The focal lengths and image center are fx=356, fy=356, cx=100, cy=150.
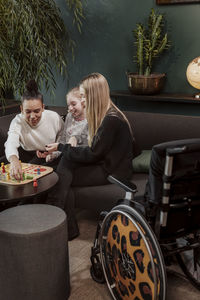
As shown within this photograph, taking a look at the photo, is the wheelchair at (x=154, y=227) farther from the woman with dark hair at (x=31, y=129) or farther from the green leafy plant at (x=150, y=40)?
the green leafy plant at (x=150, y=40)

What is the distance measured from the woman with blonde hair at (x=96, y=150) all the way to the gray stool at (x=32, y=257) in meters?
0.62

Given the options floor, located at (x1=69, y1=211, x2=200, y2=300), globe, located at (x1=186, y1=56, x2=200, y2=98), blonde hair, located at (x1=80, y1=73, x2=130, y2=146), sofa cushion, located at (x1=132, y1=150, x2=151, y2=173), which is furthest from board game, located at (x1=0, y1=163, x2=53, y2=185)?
globe, located at (x1=186, y1=56, x2=200, y2=98)

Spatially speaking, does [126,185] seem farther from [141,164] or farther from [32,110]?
[32,110]

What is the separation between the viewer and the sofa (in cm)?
250

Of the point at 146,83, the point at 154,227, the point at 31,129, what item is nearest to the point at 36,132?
the point at 31,129

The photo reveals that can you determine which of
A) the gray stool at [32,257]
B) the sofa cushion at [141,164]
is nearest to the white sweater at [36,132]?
the sofa cushion at [141,164]

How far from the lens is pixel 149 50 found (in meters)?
3.17

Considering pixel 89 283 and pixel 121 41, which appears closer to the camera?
pixel 89 283

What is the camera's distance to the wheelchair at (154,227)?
147 centimetres

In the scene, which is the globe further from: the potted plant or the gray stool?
the gray stool

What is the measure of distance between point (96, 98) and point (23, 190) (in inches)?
29.5

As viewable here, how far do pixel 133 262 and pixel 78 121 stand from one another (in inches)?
55.6

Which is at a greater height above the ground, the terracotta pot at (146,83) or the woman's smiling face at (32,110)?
the terracotta pot at (146,83)

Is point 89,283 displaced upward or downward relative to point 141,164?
downward
